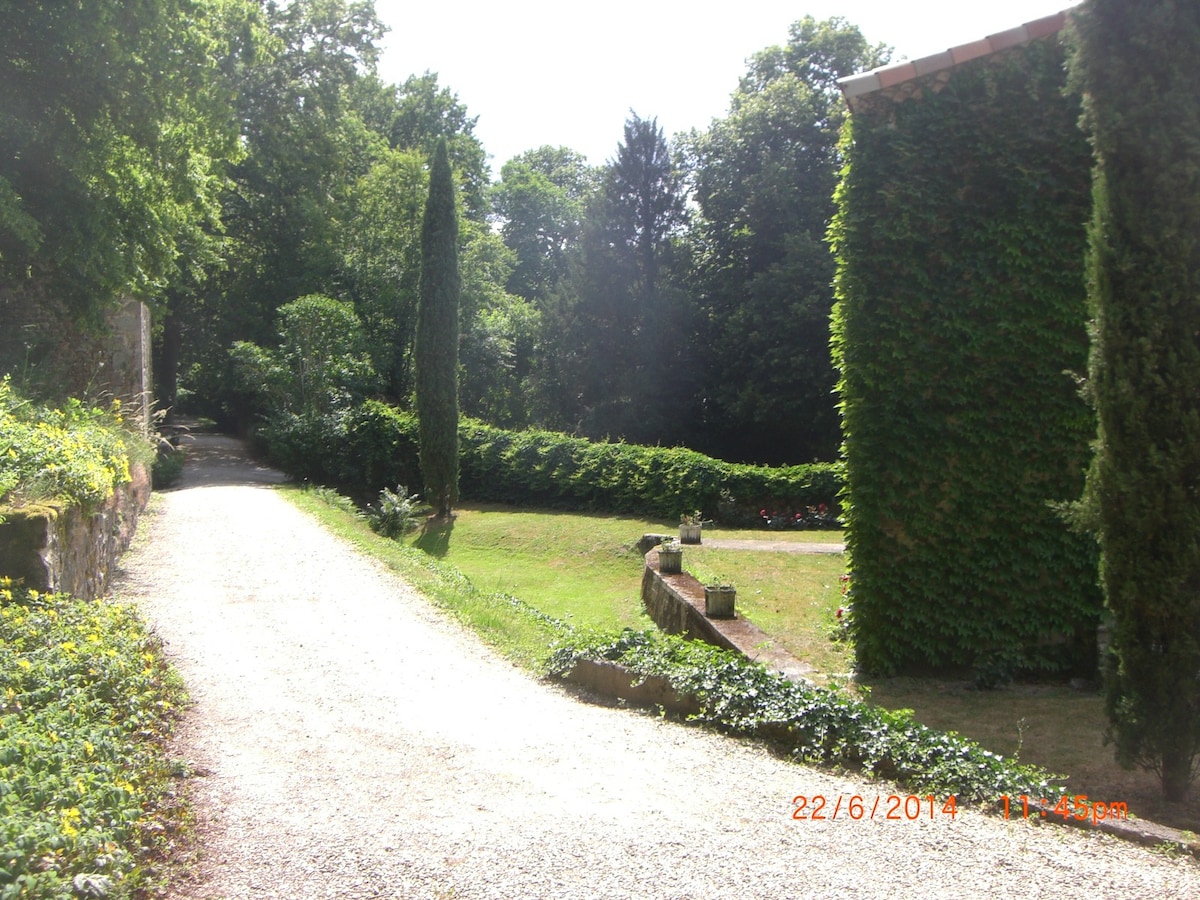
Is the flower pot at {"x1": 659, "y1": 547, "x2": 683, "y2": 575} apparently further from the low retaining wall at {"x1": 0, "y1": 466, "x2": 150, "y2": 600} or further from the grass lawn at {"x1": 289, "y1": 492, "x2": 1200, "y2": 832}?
the low retaining wall at {"x1": 0, "y1": 466, "x2": 150, "y2": 600}

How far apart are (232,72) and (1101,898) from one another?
3177 cm

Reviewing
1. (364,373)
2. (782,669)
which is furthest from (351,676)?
(364,373)

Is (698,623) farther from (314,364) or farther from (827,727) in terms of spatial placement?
(314,364)

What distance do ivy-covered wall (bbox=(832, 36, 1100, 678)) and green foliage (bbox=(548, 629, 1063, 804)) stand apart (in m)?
1.90

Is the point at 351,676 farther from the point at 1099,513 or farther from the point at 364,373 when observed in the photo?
the point at 364,373

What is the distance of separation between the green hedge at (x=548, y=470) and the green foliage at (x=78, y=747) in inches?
534

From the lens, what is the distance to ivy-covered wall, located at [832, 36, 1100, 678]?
7.52m

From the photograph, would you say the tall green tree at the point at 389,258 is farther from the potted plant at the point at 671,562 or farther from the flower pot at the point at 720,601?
the flower pot at the point at 720,601

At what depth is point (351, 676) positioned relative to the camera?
7.07 metres

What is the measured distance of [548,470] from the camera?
2208 cm

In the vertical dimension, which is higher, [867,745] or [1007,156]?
[1007,156]

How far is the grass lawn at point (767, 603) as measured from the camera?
5945 millimetres
